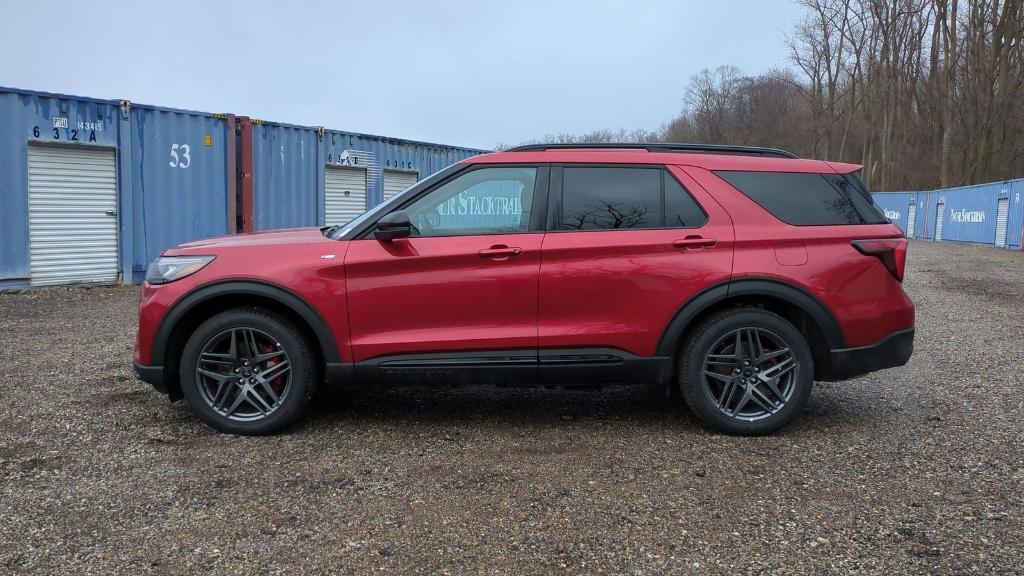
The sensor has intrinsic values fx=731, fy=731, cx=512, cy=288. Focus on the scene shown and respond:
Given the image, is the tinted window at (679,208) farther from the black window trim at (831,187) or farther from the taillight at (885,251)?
the taillight at (885,251)

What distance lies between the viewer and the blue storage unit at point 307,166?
13242 millimetres

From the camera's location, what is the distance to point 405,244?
4098 mm

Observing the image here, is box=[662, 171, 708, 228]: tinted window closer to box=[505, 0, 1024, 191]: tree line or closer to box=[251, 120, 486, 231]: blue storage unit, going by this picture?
box=[251, 120, 486, 231]: blue storage unit

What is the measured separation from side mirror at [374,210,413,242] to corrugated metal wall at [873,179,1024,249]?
20967 mm

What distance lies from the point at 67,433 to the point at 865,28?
1924 inches

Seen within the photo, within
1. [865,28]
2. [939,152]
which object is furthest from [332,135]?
[865,28]

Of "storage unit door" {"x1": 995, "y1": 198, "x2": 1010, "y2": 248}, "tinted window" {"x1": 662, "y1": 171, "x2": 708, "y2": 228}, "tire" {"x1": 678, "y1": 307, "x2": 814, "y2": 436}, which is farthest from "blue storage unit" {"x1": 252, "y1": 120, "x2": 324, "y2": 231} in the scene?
"storage unit door" {"x1": 995, "y1": 198, "x2": 1010, "y2": 248}

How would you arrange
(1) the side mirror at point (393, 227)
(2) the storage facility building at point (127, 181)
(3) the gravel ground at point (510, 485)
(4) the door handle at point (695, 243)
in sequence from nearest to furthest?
(3) the gravel ground at point (510, 485) < (1) the side mirror at point (393, 227) < (4) the door handle at point (695, 243) < (2) the storage facility building at point (127, 181)

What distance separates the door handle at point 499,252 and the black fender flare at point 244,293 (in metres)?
0.96

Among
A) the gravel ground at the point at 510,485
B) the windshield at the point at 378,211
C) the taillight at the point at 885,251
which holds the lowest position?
the gravel ground at the point at 510,485

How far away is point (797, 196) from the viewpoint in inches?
168

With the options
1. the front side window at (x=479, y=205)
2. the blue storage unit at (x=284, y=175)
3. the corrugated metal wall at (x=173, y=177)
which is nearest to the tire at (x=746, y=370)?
the front side window at (x=479, y=205)

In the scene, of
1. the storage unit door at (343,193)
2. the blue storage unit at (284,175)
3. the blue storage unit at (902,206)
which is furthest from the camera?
the blue storage unit at (902,206)

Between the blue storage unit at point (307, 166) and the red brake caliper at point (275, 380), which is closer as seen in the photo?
the red brake caliper at point (275, 380)
